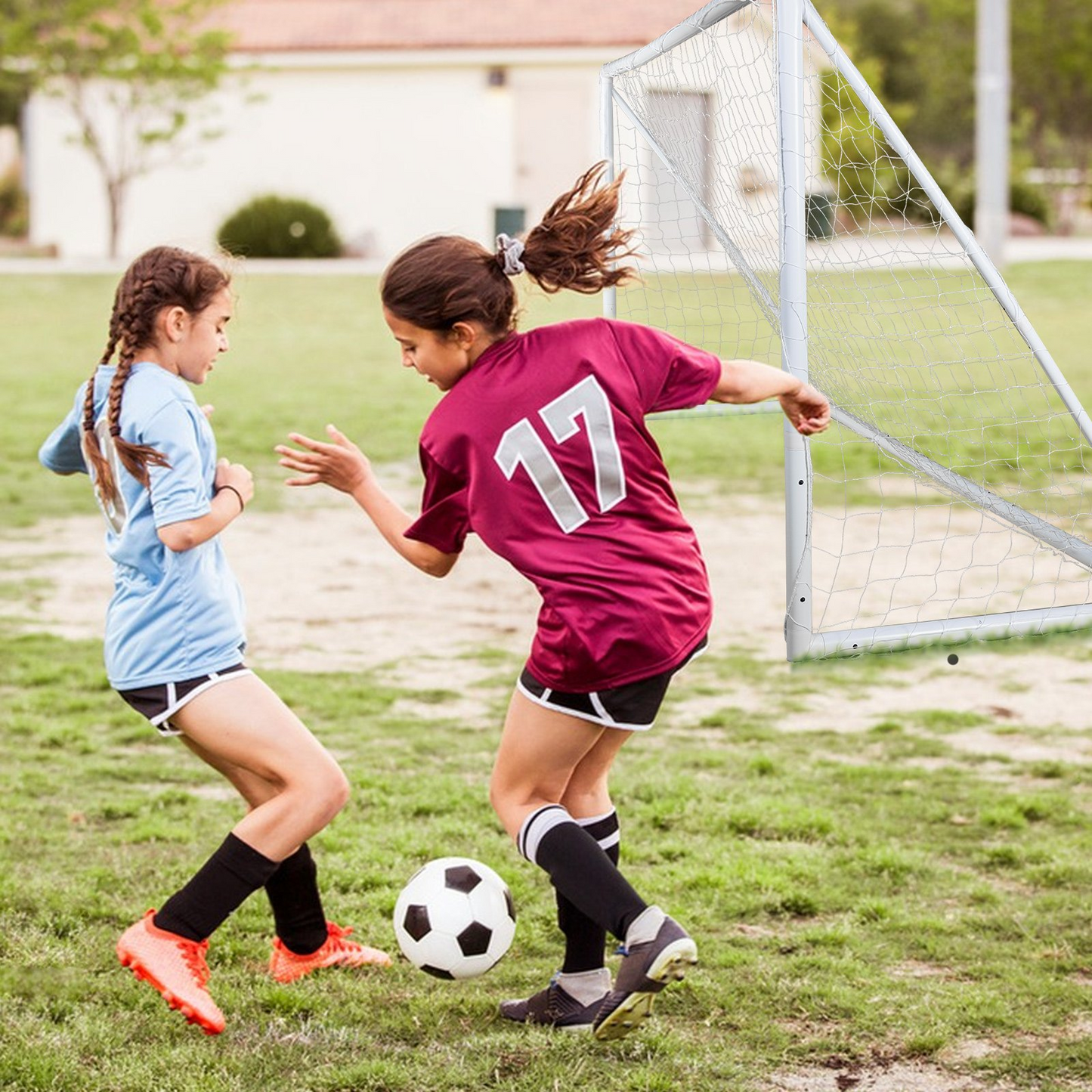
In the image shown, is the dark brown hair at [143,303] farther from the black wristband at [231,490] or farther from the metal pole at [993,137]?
the metal pole at [993,137]

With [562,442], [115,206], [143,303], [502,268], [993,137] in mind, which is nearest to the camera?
[562,442]

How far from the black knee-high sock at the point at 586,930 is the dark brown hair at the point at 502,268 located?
1.07 metres

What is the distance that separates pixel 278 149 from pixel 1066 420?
2108 centimetres

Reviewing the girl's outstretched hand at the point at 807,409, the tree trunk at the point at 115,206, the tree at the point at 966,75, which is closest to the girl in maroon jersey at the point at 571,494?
the girl's outstretched hand at the point at 807,409

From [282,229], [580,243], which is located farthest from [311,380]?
[282,229]

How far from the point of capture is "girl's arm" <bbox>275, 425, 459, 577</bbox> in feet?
11.3

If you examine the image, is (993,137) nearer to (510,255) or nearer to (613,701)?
(510,255)

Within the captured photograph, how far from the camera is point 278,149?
30797 mm

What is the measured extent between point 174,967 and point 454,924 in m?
0.59

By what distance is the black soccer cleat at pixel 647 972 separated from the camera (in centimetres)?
298

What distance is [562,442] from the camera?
10.2ft

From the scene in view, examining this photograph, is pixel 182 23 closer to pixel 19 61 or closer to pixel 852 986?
pixel 19 61

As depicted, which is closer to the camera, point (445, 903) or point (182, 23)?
point (445, 903)

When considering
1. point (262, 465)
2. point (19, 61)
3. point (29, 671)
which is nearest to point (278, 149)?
point (19, 61)
